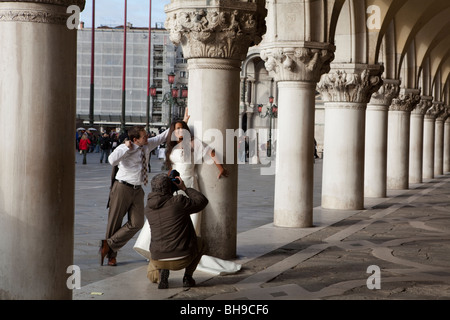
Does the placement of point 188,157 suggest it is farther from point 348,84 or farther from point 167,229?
point 348,84

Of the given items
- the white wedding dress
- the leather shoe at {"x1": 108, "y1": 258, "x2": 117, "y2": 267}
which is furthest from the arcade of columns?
the leather shoe at {"x1": 108, "y1": 258, "x2": 117, "y2": 267}

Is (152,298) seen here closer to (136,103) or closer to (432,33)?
(432,33)

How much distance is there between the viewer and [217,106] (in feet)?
27.8

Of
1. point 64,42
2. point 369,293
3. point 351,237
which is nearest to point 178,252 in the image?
point 369,293

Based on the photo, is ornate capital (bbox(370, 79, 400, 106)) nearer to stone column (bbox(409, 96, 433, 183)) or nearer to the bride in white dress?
stone column (bbox(409, 96, 433, 183))

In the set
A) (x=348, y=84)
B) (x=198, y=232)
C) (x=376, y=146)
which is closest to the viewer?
(x=198, y=232)

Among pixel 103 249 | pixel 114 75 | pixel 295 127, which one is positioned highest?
pixel 114 75

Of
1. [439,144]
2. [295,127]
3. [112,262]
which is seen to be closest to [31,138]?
[112,262]

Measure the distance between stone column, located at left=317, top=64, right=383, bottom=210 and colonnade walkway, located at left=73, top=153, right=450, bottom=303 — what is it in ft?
1.91

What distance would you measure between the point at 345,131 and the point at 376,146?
A: 303 cm

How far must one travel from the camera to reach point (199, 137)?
27.7 ft

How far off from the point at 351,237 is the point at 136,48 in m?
53.2

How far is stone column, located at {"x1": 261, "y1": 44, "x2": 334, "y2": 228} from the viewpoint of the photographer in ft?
38.2
